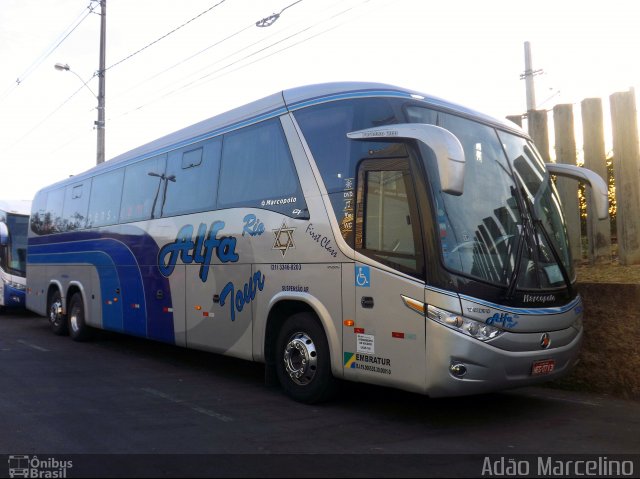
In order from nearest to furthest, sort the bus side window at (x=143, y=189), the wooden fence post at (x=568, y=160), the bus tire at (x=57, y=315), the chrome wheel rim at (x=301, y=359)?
the chrome wheel rim at (x=301, y=359)
the bus side window at (x=143, y=189)
the wooden fence post at (x=568, y=160)
the bus tire at (x=57, y=315)

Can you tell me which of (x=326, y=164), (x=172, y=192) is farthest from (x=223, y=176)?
(x=326, y=164)

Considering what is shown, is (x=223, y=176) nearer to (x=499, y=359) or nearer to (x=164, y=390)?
(x=164, y=390)

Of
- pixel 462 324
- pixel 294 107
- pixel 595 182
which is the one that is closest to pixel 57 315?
pixel 294 107

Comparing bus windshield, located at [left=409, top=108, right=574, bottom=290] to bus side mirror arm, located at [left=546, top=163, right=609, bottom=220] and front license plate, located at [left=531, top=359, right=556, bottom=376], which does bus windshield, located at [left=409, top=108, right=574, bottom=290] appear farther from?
front license plate, located at [left=531, top=359, right=556, bottom=376]

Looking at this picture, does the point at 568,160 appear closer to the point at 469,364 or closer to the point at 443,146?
the point at 443,146

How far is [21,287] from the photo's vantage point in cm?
1875

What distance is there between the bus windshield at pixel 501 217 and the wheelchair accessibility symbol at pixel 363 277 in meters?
0.92

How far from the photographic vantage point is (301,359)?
7301 mm

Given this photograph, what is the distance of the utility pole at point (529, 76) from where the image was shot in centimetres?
1797

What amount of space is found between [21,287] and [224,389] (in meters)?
12.9

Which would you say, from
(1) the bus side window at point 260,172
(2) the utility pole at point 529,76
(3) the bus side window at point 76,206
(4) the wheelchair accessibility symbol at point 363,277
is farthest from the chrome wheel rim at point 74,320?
(2) the utility pole at point 529,76

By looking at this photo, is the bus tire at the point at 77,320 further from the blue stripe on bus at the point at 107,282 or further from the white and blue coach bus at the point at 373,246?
the white and blue coach bus at the point at 373,246

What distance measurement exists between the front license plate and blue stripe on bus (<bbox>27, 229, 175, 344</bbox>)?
5693mm

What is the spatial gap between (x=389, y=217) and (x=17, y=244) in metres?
16.0
